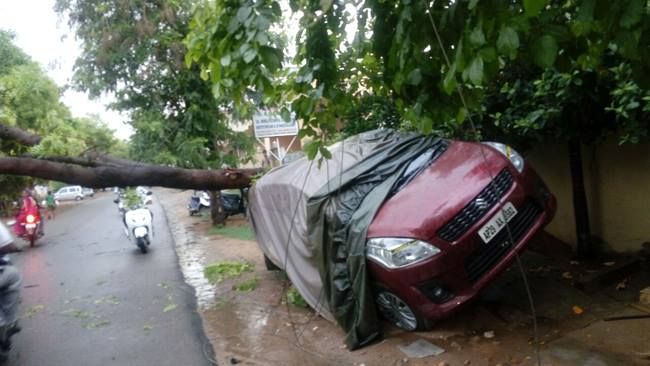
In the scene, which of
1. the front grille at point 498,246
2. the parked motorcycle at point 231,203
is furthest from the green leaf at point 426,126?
the parked motorcycle at point 231,203

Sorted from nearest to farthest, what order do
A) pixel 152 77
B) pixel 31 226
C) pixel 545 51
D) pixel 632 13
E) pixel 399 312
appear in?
pixel 632 13 < pixel 545 51 < pixel 399 312 < pixel 152 77 < pixel 31 226

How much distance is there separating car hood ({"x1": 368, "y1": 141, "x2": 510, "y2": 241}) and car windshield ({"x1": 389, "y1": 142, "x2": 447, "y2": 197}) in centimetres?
7

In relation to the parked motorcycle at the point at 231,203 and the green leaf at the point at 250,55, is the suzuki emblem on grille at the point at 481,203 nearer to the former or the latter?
the green leaf at the point at 250,55

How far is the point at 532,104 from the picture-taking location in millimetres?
5566

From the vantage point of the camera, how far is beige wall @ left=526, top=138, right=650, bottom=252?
5.76 metres

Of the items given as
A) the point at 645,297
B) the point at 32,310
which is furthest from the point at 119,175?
the point at 645,297

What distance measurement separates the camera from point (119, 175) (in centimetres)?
744

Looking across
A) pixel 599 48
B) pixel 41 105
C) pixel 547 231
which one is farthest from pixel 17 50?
pixel 599 48

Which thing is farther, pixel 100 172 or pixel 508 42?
pixel 100 172

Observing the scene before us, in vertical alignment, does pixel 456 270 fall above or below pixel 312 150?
below

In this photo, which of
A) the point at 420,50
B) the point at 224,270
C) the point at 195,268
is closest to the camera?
the point at 420,50

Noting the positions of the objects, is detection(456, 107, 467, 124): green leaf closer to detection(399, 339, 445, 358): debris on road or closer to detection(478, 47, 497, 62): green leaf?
detection(478, 47, 497, 62): green leaf

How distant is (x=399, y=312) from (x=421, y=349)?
0.37m

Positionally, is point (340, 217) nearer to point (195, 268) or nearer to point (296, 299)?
point (296, 299)
